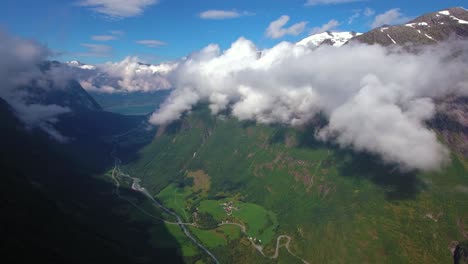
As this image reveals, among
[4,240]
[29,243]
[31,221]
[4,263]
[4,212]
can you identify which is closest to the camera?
[4,263]

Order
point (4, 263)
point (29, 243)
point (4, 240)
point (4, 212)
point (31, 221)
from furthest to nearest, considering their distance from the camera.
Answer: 1. point (31, 221)
2. point (4, 212)
3. point (29, 243)
4. point (4, 240)
5. point (4, 263)

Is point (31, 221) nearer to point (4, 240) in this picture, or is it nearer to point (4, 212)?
point (4, 212)

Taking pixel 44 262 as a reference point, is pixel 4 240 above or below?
above

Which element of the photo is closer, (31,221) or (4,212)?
(4,212)

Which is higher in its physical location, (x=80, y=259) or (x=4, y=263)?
(x=4, y=263)

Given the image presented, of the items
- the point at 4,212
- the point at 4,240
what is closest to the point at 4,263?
the point at 4,240

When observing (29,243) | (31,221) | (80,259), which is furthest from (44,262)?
(31,221)

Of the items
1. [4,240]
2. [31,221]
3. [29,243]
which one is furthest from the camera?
[31,221]

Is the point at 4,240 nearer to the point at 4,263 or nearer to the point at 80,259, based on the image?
the point at 4,263

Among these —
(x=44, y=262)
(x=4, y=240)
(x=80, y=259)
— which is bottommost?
(x=80, y=259)
